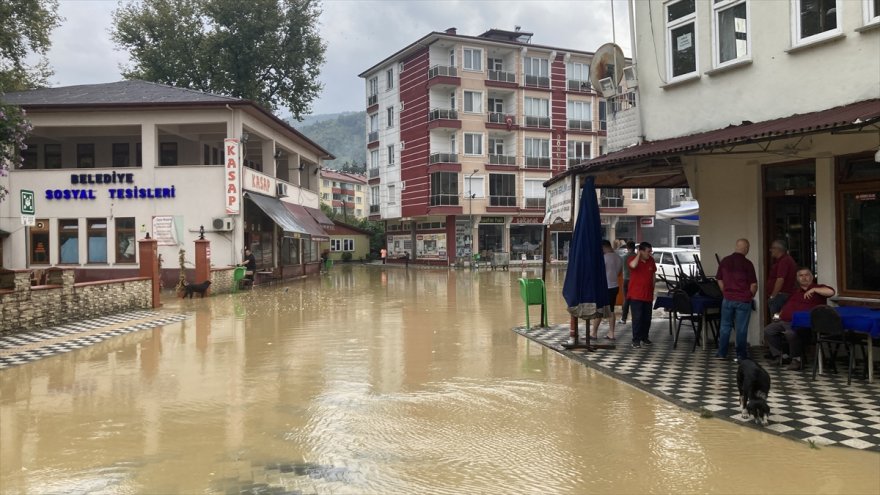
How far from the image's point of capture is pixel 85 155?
87.5 ft

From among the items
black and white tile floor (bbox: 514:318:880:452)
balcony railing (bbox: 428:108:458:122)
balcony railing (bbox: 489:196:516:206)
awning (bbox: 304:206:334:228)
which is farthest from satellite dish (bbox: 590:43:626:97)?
balcony railing (bbox: 489:196:516:206)

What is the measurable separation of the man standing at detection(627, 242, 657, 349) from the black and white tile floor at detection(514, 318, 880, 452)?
355 millimetres

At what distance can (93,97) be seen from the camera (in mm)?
24891

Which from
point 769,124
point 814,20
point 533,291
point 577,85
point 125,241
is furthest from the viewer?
point 577,85

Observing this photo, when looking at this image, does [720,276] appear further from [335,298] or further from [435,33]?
[435,33]

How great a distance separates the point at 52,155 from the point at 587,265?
26014 millimetres

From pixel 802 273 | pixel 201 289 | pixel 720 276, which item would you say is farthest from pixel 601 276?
pixel 201 289

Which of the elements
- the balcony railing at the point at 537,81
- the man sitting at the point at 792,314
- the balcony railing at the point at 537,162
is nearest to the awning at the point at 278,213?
the man sitting at the point at 792,314

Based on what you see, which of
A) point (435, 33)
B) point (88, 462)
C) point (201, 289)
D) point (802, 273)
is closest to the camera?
point (88, 462)

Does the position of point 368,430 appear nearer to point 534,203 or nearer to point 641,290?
point 641,290

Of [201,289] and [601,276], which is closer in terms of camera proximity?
[601,276]

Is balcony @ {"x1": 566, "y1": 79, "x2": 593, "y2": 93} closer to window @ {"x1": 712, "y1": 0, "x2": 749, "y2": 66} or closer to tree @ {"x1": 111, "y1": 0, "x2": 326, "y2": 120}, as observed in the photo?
tree @ {"x1": 111, "y1": 0, "x2": 326, "y2": 120}

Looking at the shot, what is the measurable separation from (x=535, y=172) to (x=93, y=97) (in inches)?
1262

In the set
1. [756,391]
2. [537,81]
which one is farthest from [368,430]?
[537,81]
